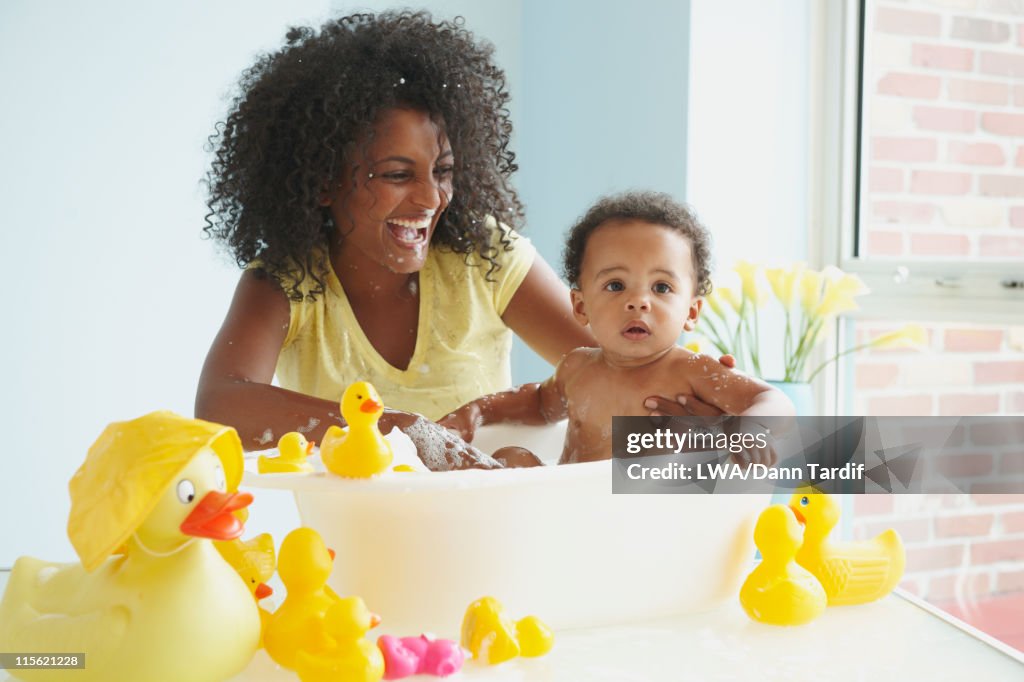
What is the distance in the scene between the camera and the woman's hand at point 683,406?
1139 mm

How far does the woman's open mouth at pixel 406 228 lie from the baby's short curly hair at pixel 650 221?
19cm

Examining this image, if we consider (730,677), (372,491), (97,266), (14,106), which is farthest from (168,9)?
(730,677)

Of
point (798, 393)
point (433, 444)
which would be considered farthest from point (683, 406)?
point (798, 393)

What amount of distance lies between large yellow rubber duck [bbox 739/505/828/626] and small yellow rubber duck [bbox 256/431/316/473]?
363mm

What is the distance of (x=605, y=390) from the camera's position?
→ 3.95ft

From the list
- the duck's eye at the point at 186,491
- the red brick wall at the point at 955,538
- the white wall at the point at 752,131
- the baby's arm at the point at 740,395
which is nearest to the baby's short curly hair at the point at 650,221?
the baby's arm at the point at 740,395

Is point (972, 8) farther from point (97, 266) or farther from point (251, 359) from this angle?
point (97, 266)

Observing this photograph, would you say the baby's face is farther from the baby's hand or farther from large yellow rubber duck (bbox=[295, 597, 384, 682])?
large yellow rubber duck (bbox=[295, 597, 384, 682])

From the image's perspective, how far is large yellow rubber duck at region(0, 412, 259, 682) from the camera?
0.60 metres

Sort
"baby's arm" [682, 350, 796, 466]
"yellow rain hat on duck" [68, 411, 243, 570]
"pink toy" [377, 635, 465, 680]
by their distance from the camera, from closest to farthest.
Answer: "yellow rain hat on duck" [68, 411, 243, 570], "pink toy" [377, 635, 465, 680], "baby's arm" [682, 350, 796, 466]

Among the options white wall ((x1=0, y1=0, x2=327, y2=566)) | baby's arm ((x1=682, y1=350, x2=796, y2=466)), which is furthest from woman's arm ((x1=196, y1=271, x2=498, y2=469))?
white wall ((x1=0, y1=0, x2=327, y2=566))

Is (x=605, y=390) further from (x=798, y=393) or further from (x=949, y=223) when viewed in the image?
(x=949, y=223)

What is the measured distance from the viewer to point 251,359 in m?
→ 1.27

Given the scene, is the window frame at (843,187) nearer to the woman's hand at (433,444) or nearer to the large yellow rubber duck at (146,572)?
the woman's hand at (433,444)
